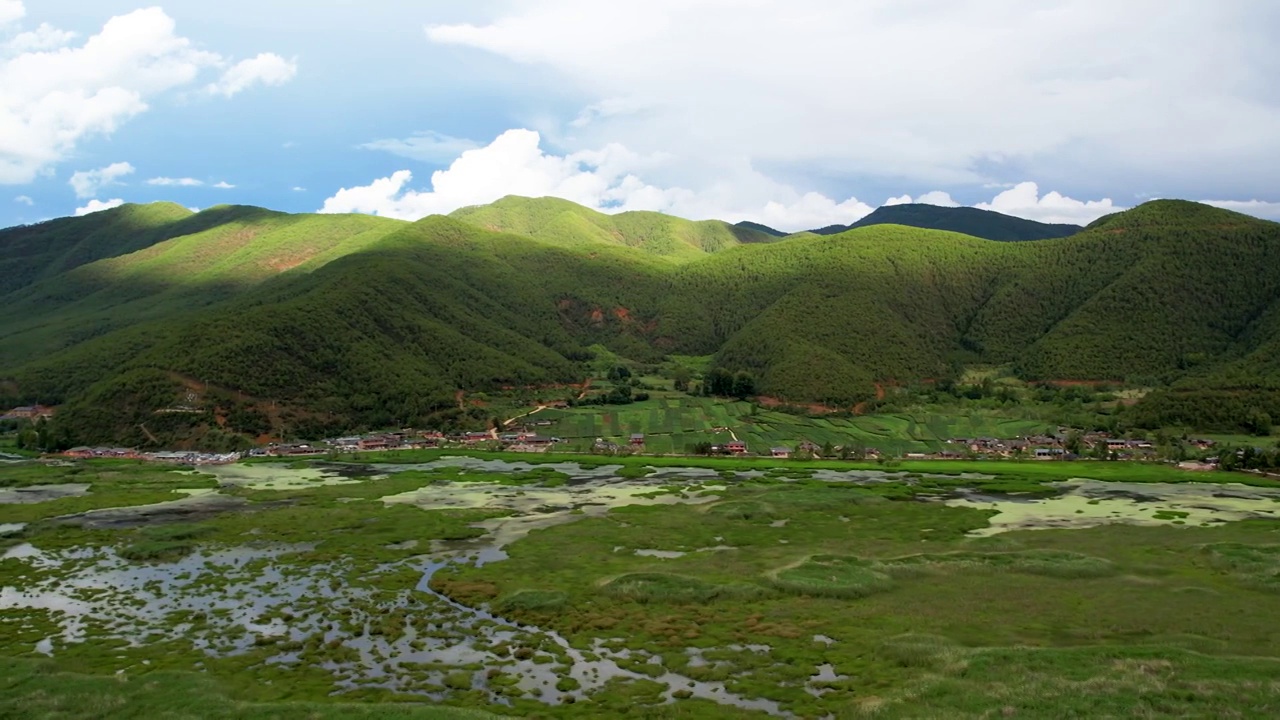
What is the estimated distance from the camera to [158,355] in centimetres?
13725

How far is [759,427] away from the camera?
462 ft

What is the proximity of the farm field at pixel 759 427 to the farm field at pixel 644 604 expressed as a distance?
1860 inches

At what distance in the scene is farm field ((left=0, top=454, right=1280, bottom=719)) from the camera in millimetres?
31094

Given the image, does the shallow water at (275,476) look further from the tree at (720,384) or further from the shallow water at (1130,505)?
the tree at (720,384)

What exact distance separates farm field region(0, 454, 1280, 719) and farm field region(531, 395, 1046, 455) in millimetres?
47251

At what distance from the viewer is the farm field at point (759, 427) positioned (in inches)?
5167

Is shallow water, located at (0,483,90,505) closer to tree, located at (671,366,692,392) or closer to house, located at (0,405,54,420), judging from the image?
house, located at (0,405,54,420)

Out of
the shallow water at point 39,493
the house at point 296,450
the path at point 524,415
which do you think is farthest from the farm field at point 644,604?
the path at point 524,415

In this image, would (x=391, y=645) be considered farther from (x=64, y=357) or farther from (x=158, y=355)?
(x=64, y=357)

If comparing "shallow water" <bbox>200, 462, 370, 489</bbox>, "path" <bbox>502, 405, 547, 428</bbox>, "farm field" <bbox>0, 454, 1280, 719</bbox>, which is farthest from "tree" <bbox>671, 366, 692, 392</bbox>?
"farm field" <bbox>0, 454, 1280, 719</bbox>

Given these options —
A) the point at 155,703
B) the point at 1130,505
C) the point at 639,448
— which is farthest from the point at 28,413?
the point at 1130,505

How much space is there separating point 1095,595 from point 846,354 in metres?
142

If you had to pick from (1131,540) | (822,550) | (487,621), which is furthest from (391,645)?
(1131,540)

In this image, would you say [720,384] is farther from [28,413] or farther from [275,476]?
[28,413]
